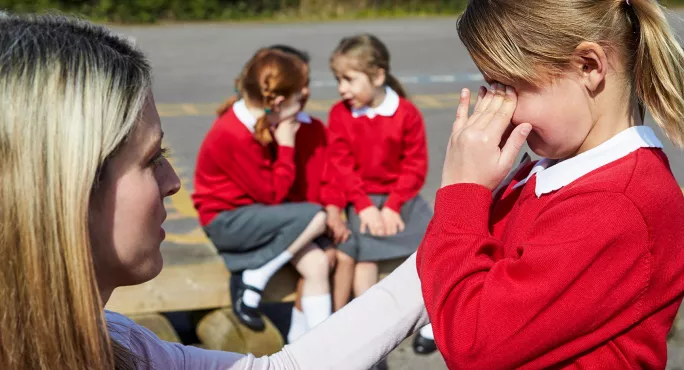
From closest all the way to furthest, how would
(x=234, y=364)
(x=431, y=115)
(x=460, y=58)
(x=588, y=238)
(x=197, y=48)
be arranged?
(x=588, y=238) < (x=234, y=364) < (x=431, y=115) < (x=460, y=58) < (x=197, y=48)

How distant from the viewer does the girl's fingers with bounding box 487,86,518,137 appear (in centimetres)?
196

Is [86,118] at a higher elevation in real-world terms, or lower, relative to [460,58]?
higher

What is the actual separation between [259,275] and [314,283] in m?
0.27

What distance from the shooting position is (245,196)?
456cm

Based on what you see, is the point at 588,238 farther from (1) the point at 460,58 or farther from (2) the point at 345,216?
(1) the point at 460,58

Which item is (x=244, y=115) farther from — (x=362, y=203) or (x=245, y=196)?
(x=362, y=203)

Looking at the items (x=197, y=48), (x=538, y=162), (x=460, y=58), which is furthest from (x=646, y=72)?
(x=197, y=48)

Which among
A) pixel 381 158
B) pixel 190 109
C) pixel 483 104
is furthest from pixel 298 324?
pixel 190 109

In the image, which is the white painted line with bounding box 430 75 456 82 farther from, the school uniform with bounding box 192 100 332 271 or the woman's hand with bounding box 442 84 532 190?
the woman's hand with bounding box 442 84 532 190

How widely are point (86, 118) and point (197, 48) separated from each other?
605 inches

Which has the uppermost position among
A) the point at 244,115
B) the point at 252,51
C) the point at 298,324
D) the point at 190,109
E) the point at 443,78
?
the point at 244,115

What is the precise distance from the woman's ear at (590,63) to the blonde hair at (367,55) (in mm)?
2996

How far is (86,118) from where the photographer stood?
1431 millimetres

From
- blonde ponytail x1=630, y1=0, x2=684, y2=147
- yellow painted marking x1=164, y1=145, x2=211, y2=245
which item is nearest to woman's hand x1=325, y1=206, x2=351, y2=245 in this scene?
yellow painted marking x1=164, y1=145, x2=211, y2=245
